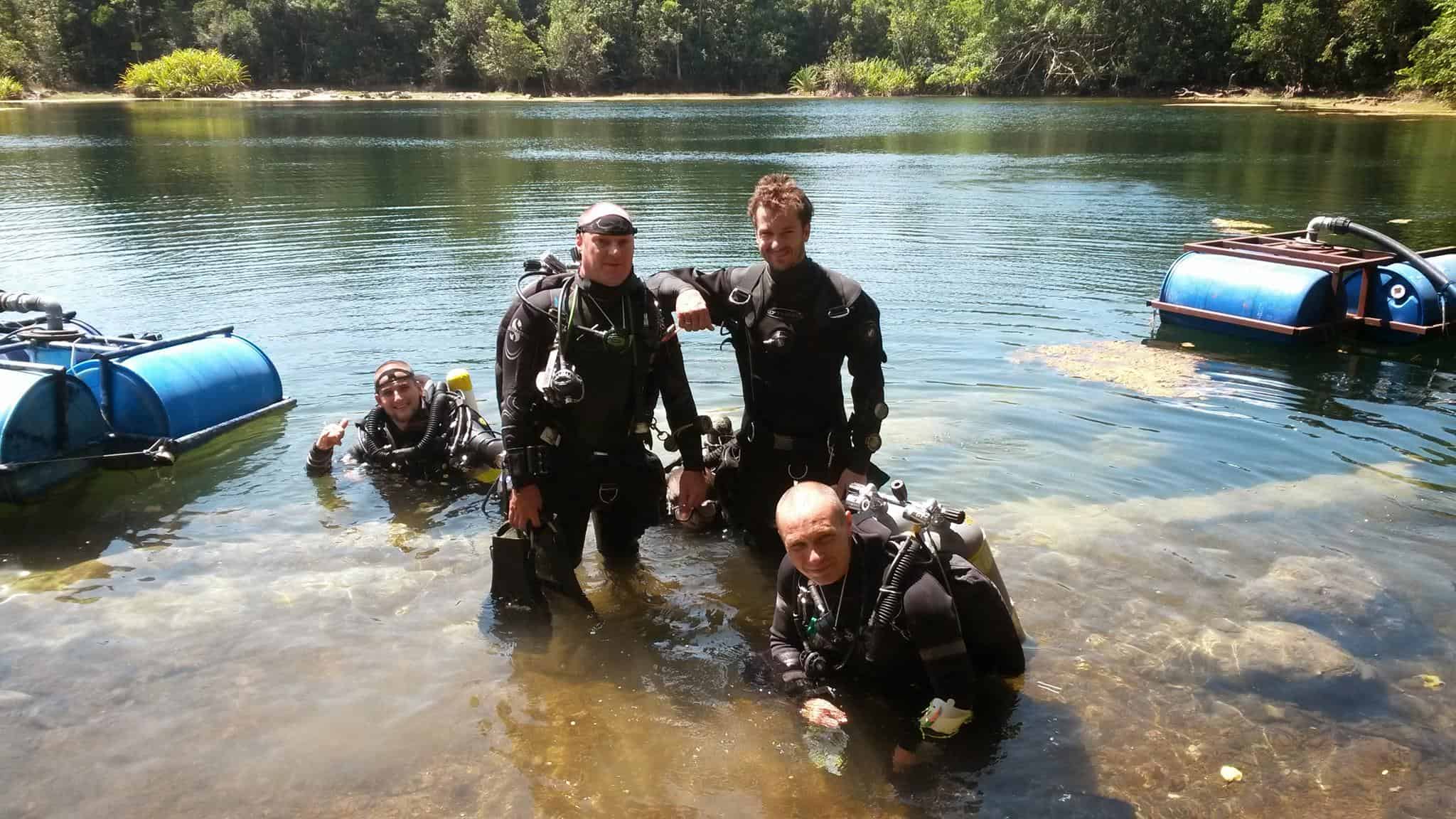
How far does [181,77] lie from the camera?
82.5 meters

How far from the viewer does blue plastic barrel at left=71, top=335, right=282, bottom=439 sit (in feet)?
24.8

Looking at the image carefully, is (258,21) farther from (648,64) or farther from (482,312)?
(482,312)

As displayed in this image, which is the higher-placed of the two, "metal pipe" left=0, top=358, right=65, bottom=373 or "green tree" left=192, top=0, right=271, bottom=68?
"green tree" left=192, top=0, right=271, bottom=68

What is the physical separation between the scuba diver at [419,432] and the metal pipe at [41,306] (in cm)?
289

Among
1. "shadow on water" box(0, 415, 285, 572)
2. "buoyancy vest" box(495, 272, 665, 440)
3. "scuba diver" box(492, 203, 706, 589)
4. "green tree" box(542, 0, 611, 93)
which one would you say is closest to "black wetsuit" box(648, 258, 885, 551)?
"buoyancy vest" box(495, 272, 665, 440)

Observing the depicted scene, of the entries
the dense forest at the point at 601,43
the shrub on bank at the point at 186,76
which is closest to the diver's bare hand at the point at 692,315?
the dense forest at the point at 601,43

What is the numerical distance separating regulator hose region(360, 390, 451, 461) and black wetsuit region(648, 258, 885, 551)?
8.72 feet

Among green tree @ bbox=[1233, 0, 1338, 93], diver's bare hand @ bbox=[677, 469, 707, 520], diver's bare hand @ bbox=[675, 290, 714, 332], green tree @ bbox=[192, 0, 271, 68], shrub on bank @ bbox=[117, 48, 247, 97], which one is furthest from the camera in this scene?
green tree @ bbox=[192, 0, 271, 68]

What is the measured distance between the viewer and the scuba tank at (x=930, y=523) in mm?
3783

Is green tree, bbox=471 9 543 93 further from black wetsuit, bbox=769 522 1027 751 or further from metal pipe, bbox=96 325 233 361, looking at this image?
black wetsuit, bbox=769 522 1027 751

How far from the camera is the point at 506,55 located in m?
89.6

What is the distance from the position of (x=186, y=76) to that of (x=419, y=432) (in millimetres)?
90143

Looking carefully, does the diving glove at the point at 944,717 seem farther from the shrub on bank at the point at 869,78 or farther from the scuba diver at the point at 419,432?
the shrub on bank at the point at 869,78

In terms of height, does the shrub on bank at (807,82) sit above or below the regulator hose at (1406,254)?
above
